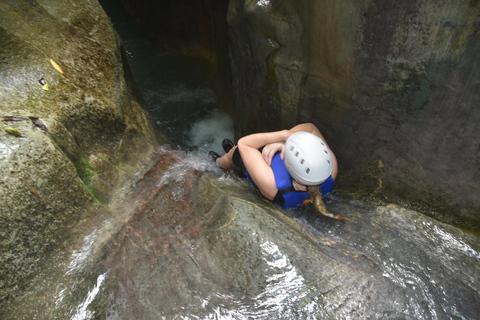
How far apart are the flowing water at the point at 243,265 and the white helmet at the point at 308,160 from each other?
0.39 meters

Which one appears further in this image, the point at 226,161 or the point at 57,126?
the point at 226,161

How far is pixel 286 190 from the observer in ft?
9.42

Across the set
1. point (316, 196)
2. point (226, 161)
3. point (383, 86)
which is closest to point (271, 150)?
point (316, 196)

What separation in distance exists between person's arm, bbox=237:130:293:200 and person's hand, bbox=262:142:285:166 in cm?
7

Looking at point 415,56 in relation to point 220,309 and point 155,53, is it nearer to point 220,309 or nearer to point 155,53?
point 220,309

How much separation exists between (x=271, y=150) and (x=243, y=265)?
1.25 metres

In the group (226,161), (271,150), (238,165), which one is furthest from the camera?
(226,161)

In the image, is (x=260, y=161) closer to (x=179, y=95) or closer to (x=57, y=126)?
(x=57, y=126)

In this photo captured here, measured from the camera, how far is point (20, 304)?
2.01 meters

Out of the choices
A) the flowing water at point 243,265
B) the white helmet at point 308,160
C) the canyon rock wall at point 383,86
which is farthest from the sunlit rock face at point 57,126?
the canyon rock wall at point 383,86

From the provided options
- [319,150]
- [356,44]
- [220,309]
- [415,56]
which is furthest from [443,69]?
[220,309]

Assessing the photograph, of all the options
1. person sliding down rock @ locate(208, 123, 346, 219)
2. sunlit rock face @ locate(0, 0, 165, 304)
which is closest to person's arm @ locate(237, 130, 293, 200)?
person sliding down rock @ locate(208, 123, 346, 219)

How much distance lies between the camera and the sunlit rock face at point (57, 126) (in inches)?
82.5

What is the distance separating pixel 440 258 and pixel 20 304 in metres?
2.80
